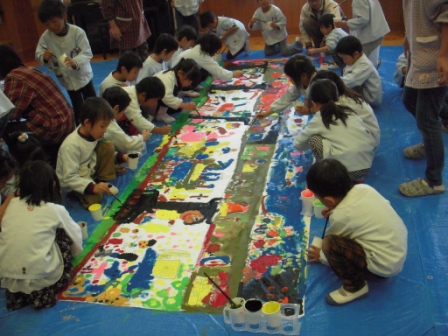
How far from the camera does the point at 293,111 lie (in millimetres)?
4090

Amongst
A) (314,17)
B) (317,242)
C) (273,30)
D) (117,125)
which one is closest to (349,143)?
(317,242)

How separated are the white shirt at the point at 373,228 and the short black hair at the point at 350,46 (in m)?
2.00

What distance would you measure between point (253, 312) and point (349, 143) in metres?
1.25

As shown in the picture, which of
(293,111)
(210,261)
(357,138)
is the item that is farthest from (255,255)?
(293,111)

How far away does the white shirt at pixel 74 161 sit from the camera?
9.66 ft

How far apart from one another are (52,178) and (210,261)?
2.98 ft

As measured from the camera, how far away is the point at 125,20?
464 centimetres

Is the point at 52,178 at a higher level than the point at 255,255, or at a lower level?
higher

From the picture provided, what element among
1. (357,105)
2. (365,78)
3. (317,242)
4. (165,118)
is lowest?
(165,118)

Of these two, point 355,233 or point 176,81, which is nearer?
point 355,233

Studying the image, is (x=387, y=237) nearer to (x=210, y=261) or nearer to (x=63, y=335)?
(x=210, y=261)

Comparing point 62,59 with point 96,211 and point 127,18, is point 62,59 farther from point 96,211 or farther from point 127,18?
point 96,211

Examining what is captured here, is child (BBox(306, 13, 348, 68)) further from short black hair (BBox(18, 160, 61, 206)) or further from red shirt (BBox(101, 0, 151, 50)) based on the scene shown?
short black hair (BBox(18, 160, 61, 206))

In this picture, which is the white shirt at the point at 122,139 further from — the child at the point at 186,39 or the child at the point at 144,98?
the child at the point at 186,39
